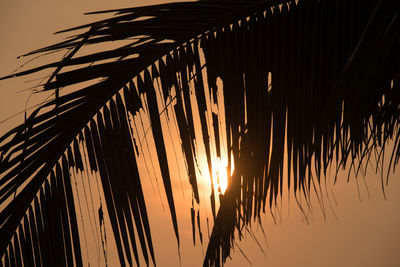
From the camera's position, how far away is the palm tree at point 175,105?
1.71 feet

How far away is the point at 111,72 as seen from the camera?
550mm

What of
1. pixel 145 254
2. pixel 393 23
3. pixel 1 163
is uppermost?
pixel 393 23

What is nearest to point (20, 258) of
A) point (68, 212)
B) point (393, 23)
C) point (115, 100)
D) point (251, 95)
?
point (68, 212)

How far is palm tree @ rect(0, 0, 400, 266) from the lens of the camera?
52 cm

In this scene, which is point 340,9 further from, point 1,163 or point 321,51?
point 1,163

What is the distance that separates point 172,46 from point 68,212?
0.24 metres

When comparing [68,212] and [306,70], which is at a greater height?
[306,70]

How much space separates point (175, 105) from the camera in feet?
1.90

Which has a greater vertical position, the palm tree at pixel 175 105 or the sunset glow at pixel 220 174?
the palm tree at pixel 175 105

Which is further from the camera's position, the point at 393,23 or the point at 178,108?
the point at 178,108

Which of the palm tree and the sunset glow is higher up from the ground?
the palm tree

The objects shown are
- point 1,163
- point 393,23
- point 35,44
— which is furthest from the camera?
point 35,44

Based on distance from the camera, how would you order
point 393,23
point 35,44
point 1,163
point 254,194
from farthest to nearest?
A: point 35,44
point 254,194
point 1,163
point 393,23

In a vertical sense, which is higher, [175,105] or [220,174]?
[175,105]
